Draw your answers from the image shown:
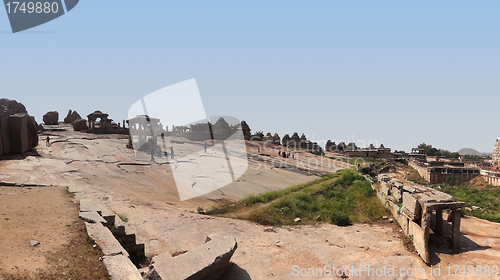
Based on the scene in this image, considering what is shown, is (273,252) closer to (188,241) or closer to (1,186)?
(188,241)

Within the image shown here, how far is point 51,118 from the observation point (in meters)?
42.8

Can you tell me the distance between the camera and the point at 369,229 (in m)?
11.0

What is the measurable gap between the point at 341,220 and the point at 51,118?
149 feet

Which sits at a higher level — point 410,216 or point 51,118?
point 51,118

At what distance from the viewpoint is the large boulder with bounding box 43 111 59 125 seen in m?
→ 41.9

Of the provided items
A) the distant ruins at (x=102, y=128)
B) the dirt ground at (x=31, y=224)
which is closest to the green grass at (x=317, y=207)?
the dirt ground at (x=31, y=224)

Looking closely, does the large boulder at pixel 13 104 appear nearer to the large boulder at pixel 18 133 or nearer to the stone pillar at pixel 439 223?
the large boulder at pixel 18 133

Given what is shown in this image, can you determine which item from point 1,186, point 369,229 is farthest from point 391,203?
point 1,186

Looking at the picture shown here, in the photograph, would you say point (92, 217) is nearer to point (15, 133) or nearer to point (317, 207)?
point (317, 207)

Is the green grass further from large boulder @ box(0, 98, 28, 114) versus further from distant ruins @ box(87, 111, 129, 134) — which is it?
large boulder @ box(0, 98, 28, 114)

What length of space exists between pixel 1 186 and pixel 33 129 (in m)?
9.49

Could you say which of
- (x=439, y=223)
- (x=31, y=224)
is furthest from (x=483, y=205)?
(x=31, y=224)

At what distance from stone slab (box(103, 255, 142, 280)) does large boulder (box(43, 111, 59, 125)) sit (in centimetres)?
4461

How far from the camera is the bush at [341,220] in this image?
11.6 metres
